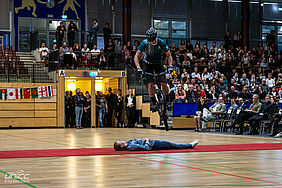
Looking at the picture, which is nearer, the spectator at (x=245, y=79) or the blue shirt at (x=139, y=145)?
the blue shirt at (x=139, y=145)

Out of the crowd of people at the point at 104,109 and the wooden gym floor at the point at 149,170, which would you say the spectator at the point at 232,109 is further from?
the wooden gym floor at the point at 149,170

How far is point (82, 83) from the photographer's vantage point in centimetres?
2588

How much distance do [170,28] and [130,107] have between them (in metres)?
11.5

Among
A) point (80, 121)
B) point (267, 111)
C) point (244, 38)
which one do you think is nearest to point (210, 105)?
point (267, 111)

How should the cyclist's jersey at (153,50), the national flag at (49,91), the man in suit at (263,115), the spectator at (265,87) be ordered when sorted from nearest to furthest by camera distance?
the cyclist's jersey at (153,50) → the man in suit at (263,115) → the spectator at (265,87) → the national flag at (49,91)

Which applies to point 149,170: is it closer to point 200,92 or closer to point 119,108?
point 200,92

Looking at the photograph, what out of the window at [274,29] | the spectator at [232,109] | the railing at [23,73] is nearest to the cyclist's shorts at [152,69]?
the spectator at [232,109]

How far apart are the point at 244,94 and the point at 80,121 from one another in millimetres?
7850

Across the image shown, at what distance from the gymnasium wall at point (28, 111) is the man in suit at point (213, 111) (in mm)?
7965

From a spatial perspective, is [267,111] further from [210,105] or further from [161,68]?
[161,68]

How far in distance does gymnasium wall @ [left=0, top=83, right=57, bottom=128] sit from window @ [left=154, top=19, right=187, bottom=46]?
11.7 meters

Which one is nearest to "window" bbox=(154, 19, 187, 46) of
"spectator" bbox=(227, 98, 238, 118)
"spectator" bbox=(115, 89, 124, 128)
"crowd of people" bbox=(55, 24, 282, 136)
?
"crowd of people" bbox=(55, 24, 282, 136)

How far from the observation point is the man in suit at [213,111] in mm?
19094

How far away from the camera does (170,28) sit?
3284 centimetres
